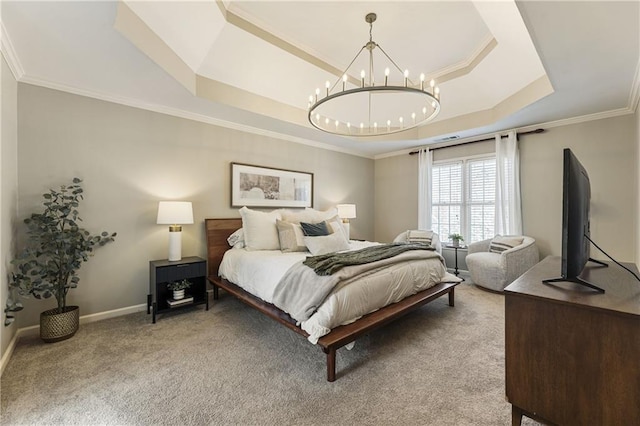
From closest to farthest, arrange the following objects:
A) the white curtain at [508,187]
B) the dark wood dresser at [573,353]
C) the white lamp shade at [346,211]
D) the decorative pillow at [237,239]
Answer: the dark wood dresser at [573,353], the decorative pillow at [237,239], the white curtain at [508,187], the white lamp shade at [346,211]

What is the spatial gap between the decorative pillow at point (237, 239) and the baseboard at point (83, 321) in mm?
1233

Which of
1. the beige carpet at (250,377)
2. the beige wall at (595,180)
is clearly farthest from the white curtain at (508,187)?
the beige carpet at (250,377)

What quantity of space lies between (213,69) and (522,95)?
392cm

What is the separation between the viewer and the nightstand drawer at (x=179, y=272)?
9.50ft

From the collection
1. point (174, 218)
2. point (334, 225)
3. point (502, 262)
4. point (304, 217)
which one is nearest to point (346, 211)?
point (334, 225)

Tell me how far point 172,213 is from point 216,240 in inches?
31.2

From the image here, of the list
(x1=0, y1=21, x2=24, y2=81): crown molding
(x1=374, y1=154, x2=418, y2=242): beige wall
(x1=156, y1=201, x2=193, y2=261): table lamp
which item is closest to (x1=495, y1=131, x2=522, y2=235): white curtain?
(x1=374, y1=154, x2=418, y2=242): beige wall

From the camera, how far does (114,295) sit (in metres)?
3.01

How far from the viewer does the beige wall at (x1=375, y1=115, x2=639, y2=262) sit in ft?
11.3

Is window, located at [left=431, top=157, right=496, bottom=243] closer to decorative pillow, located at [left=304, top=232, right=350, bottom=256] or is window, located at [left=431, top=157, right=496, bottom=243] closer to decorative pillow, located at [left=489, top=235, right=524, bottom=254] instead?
decorative pillow, located at [left=489, top=235, right=524, bottom=254]

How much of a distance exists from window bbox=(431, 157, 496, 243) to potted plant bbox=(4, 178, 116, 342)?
543 cm

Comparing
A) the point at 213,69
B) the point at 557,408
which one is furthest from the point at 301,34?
the point at 557,408

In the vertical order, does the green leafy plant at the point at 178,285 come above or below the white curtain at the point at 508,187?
below

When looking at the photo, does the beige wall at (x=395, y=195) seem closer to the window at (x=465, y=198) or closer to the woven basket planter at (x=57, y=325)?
the window at (x=465, y=198)
